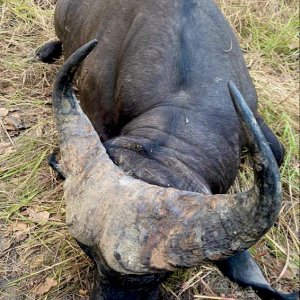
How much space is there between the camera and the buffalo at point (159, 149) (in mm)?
2223

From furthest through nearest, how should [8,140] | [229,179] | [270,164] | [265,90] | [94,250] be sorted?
[265,90] → [8,140] → [229,179] → [94,250] → [270,164]

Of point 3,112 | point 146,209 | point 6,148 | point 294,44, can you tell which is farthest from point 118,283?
point 294,44

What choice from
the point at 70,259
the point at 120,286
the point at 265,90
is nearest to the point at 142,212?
the point at 120,286

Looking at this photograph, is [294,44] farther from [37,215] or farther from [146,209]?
[146,209]

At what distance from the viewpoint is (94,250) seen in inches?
104

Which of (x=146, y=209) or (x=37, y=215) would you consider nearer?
(x=146, y=209)

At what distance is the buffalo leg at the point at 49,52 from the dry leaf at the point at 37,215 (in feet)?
5.91

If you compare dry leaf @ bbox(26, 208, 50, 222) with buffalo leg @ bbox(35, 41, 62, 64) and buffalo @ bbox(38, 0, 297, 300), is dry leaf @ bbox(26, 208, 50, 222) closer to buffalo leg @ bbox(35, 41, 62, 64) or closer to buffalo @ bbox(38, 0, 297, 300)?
buffalo @ bbox(38, 0, 297, 300)

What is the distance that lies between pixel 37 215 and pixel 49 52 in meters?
1.91

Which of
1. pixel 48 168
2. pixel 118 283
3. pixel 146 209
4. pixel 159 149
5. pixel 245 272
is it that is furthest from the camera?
pixel 48 168

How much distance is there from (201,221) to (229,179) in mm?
1277

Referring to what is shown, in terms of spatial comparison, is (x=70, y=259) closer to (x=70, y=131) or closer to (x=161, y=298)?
(x=161, y=298)

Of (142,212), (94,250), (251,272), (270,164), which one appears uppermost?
(270,164)

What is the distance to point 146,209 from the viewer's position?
8.04 ft
